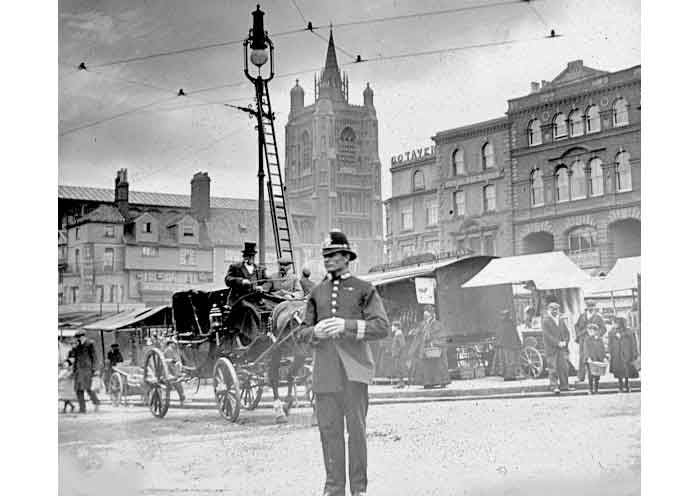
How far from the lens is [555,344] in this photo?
7.21 meters

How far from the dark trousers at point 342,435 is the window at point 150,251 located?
2108 millimetres

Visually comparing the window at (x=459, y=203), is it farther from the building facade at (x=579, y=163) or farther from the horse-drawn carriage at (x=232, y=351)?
Result: the horse-drawn carriage at (x=232, y=351)

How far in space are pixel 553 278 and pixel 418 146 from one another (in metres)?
1.40

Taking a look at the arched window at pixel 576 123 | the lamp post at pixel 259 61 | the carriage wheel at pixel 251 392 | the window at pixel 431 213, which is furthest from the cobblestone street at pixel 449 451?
the arched window at pixel 576 123

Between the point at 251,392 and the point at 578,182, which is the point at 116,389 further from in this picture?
the point at 578,182

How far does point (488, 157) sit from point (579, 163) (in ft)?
2.21

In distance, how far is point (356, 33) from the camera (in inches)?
305

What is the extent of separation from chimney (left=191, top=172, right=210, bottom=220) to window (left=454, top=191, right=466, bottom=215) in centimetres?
195

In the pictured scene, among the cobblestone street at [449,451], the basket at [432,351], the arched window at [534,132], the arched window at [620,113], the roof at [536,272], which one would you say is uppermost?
the arched window at [620,113]

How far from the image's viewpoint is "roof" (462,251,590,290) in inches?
285

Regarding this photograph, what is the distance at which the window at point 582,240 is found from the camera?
7.38m
